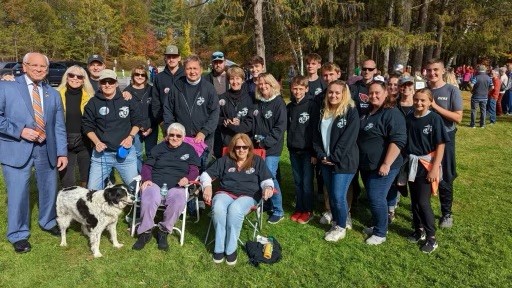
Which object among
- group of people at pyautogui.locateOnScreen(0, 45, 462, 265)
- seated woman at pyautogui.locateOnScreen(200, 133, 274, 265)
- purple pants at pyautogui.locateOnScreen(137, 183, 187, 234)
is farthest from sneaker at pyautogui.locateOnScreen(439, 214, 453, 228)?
purple pants at pyautogui.locateOnScreen(137, 183, 187, 234)

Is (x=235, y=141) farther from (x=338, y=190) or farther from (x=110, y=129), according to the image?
(x=110, y=129)

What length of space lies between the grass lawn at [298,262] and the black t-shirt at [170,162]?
707 mm

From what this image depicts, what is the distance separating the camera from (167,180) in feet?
13.4

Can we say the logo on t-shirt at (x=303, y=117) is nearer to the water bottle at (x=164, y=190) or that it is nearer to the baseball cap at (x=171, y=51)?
A: the water bottle at (x=164, y=190)

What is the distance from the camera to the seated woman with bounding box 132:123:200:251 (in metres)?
3.91

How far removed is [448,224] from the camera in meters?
4.42

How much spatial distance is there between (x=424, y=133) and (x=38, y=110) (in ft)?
12.4

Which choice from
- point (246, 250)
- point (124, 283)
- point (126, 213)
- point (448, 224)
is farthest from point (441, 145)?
point (126, 213)

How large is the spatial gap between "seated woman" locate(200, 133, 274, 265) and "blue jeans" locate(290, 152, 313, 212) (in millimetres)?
606

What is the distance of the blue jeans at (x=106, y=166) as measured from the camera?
14.2ft

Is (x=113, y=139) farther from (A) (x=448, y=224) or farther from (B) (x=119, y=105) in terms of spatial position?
(A) (x=448, y=224)

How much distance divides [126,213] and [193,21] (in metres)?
8.35

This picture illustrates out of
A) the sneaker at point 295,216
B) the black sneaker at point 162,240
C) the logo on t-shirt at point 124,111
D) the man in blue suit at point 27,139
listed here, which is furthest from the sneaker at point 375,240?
the man in blue suit at point 27,139

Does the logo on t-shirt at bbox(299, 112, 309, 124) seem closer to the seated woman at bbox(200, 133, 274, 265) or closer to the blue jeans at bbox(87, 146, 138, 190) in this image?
the seated woman at bbox(200, 133, 274, 265)
